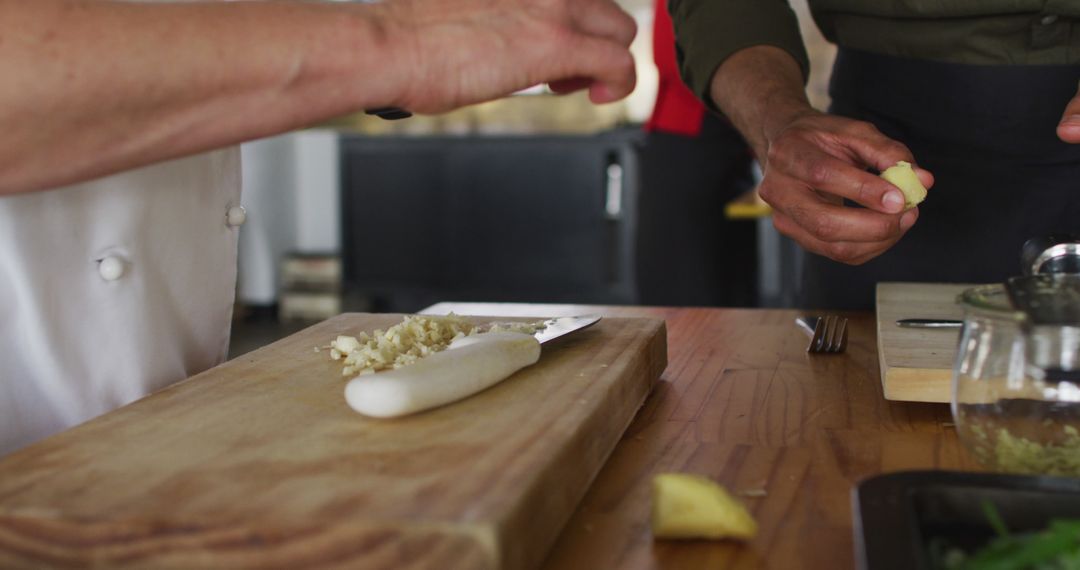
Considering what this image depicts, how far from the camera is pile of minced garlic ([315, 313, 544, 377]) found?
0.93 meters

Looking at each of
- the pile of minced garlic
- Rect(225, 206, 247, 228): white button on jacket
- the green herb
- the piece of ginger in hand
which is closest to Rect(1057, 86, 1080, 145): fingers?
the piece of ginger in hand

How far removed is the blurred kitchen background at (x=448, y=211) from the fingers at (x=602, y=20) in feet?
14.9

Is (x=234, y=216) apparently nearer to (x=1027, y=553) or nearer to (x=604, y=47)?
(x=604, y=47)

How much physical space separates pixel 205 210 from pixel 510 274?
4698 mm

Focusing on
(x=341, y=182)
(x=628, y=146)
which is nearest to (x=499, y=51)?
(x=628, y=146)

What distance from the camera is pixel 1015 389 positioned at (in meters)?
0.66

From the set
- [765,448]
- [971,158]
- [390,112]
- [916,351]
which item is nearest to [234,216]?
[390,112]

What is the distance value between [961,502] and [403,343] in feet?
1.72

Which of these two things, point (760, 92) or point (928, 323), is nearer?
point (928, 323)

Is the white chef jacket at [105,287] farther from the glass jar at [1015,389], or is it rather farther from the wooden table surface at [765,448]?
the glass jar at [1015,389]

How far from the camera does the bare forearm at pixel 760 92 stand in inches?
52.7

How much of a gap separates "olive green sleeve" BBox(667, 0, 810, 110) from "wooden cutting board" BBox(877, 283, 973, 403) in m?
0.41

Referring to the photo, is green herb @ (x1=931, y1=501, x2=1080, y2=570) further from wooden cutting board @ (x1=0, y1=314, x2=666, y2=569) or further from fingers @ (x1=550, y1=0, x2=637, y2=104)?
fingers @ (x1=550, y1=0, x2=637, y2=104)

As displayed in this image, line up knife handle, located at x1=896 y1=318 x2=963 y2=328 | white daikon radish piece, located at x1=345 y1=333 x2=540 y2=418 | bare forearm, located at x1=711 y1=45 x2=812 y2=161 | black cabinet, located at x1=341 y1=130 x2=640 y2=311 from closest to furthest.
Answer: white daikon radish piece, located at x1=345 y1=333 x2=540 y2=418
knife handle, located at x1=896 y1=318 x2=963 y2=328
bare forearm, located at x1=711 y1=45 x2=812 y2=161
black cabinet, located at x1=341 y1=130 x2=640 y2=311
